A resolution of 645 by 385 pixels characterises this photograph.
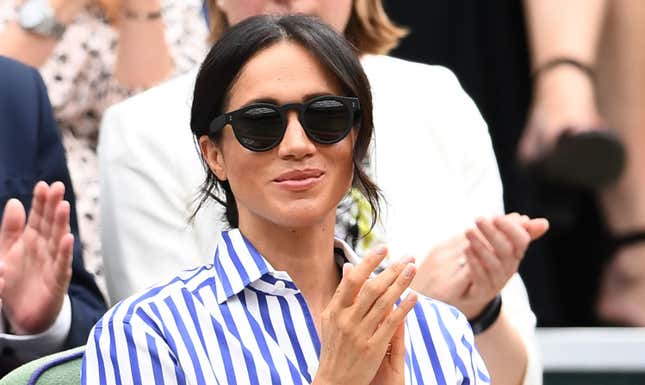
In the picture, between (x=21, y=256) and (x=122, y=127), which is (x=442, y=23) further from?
(x=21, y=256)

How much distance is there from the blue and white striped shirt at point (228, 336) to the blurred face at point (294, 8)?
104 cm

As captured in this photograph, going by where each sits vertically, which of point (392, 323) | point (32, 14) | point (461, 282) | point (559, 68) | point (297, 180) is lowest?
point (559, 68)

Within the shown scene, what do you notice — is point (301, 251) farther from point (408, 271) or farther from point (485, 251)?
point (485, 251)

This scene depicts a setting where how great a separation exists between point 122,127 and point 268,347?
128 cm

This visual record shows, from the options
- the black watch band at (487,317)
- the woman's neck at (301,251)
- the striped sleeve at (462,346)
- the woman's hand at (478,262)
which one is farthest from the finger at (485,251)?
the woman's neck at (301,251)

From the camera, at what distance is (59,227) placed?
3.15 m

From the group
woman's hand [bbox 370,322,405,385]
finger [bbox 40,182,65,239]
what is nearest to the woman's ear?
woman's hand [bbox 370,322,405,385]

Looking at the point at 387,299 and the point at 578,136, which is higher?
the point at 387,299

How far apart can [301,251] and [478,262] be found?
595 mm

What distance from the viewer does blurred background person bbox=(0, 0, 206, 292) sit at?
3.95 meters

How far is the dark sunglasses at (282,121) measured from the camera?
245 cm

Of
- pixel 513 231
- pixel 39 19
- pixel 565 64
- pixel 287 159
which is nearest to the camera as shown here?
pixel 287 159

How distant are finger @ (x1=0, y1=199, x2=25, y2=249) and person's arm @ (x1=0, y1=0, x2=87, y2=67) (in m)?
0.78

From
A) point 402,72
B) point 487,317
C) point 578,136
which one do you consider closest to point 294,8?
point 402,72
